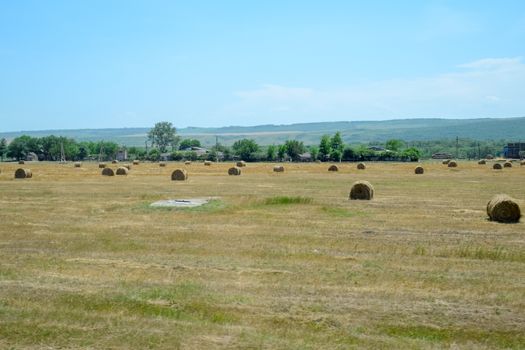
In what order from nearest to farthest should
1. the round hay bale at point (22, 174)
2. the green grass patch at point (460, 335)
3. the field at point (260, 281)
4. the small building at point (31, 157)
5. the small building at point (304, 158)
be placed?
the green grass patch at point (460, 335), the field at point (260, 281), the round hay bale at point (22, 174), the small building at point (304, 158), the small building at point (31, 157)

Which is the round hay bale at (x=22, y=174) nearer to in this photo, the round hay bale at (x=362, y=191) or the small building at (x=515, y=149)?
the round hay bale at (x=362, y=191)

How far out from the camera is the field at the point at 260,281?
9477 mm

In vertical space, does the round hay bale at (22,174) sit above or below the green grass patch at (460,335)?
above

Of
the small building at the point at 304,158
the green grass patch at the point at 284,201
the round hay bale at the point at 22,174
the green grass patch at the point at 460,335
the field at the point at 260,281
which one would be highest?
the round hay bale at the point at 22,174

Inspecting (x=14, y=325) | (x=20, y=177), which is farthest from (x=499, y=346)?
(x=20, y=177)

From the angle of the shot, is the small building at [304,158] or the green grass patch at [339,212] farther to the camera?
the small building at [304,158]

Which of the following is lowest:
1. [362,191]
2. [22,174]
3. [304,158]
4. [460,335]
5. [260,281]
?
[304,158]

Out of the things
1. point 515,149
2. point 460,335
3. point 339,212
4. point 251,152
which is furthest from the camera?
point 251,152

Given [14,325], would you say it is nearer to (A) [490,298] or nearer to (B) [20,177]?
(A) [490,298]

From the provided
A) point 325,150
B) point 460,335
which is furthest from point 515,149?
point 460,335

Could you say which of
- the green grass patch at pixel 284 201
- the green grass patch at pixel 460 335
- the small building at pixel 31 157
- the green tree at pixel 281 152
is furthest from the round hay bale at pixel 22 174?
the small building at pixel 31 157

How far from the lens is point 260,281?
12.8 m

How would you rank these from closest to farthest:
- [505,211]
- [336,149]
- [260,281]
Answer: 1. [260,281]
2. [505,211]
3. [336,149]

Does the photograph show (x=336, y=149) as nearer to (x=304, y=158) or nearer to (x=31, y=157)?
(x=304, y=158)
